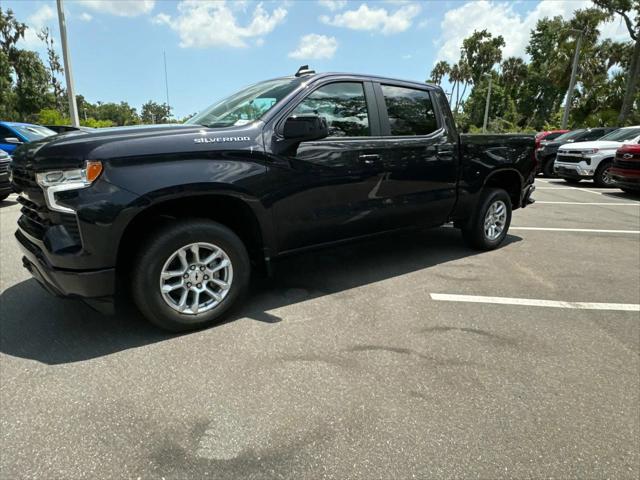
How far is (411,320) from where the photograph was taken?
3.37 meters

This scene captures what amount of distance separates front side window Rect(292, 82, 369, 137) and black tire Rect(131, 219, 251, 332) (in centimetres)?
118

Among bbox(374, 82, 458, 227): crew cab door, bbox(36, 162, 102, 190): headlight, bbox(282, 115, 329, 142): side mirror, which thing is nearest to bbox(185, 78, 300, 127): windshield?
bbox(282, 115, 329, 142): side mirror

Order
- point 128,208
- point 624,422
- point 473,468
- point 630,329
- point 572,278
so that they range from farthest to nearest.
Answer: point 572,278, point 630,329, point 128,208, point 624,422, point 473,468

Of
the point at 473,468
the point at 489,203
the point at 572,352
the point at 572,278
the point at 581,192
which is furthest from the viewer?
the point at 581,192

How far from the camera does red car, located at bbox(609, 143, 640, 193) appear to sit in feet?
33.5

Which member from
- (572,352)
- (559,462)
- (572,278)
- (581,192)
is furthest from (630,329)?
(581,192)

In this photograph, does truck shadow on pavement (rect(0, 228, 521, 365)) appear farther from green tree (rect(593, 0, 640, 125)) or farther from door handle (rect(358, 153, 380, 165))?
green tree (rect(593, 0, 640, 125))

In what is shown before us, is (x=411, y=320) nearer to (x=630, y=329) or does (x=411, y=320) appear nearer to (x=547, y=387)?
(x=547, y=387)

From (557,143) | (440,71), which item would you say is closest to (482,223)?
(557,143)

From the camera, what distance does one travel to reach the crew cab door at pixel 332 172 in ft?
11.0

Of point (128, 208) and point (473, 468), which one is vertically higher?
point (128, 208)

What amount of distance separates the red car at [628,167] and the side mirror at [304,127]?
10279mm

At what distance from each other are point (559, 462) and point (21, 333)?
341 cm

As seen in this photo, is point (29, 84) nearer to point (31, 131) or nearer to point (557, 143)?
point (31, 131)
